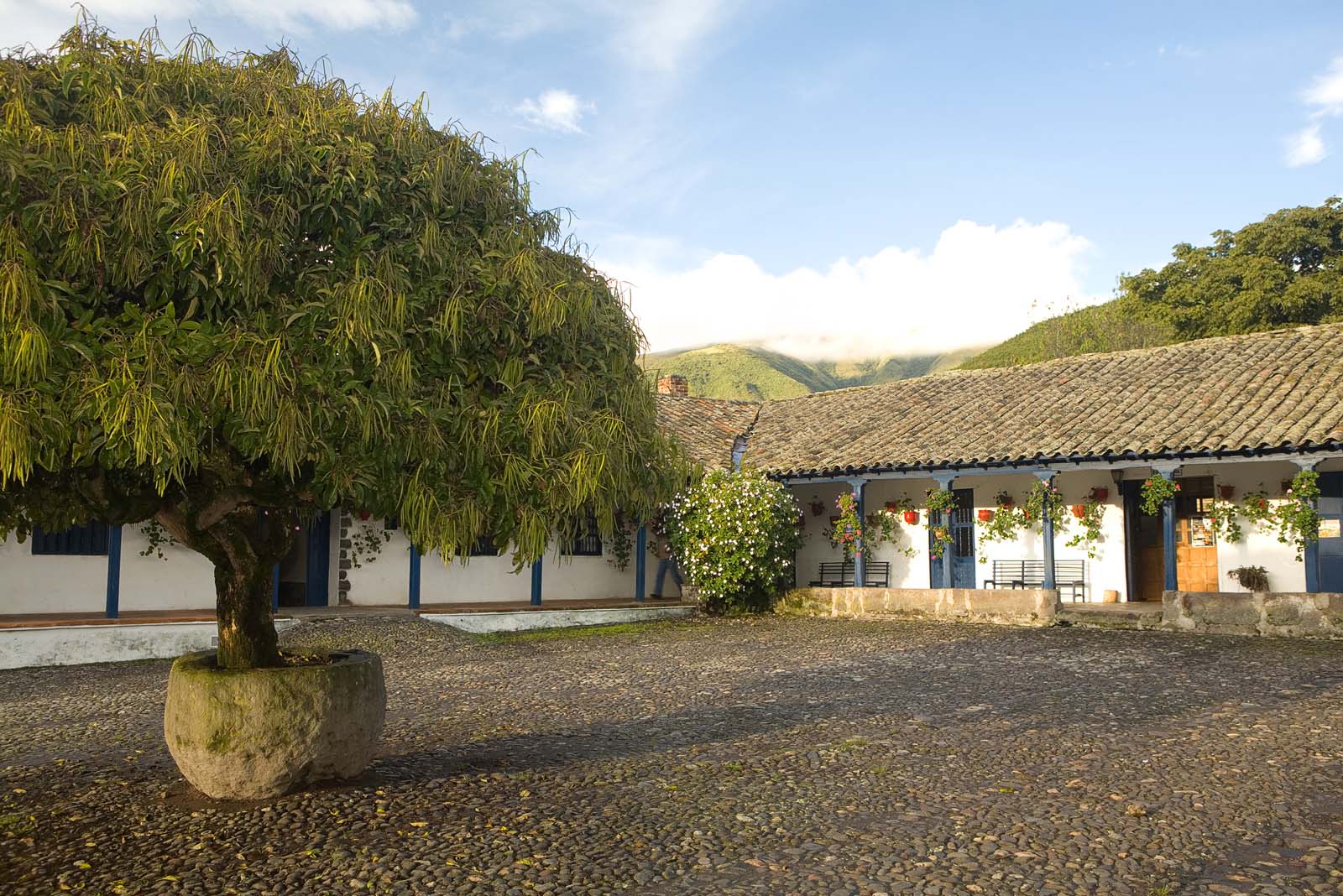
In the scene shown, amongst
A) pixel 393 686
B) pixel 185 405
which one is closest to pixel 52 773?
pixel 185 405

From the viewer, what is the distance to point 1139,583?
674 inches

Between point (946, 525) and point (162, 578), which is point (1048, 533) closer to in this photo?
point (946, 525)

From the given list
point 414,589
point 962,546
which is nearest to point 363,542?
point 414,589

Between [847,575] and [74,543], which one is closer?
[74,543]

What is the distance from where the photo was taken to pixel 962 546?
61.2ft

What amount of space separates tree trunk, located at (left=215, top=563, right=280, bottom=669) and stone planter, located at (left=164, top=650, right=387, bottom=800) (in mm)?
150

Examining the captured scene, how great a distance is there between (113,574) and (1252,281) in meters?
28.2

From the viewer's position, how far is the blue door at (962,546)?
18516 millimetres

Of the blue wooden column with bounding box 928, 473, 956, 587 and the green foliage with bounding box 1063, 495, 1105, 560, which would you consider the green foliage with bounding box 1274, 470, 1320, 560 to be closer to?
the green foliage with bounding box 1063, 495, 1105, 560

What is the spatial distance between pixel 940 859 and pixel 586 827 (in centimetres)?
166

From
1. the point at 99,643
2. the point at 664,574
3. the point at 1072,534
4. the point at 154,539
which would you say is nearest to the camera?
the point at 99,643

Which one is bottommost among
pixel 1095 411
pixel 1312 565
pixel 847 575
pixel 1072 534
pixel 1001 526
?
pixel 847 575

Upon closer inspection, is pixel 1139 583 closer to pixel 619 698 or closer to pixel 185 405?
pixel 619 698

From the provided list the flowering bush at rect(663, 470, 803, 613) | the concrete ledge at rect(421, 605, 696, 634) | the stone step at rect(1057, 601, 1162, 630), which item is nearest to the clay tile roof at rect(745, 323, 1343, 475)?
the flowering bush at rect(663, 470, 803, 613)
